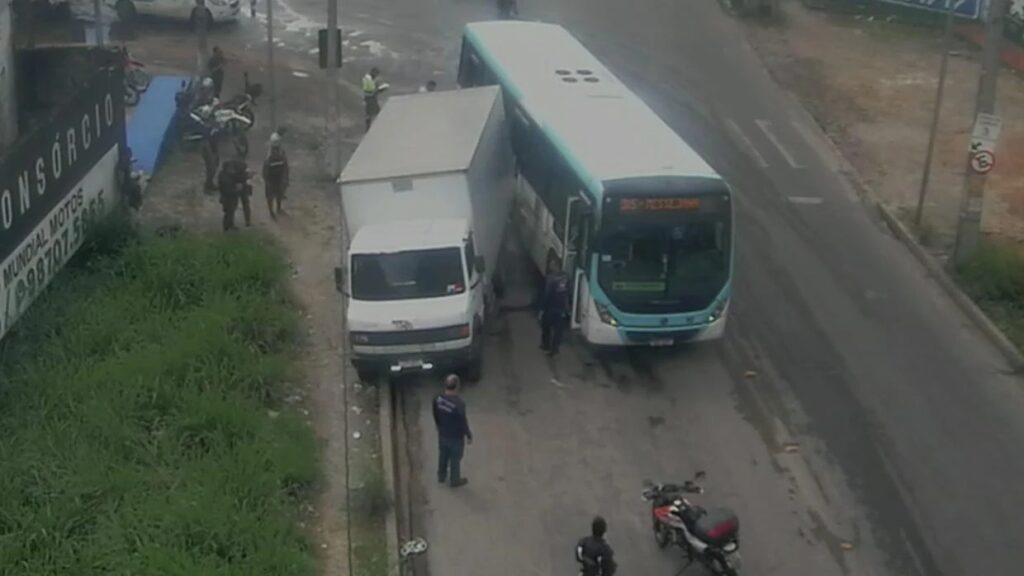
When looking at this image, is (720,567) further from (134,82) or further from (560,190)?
(134,82)

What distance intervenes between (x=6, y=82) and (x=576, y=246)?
9087 millimetres

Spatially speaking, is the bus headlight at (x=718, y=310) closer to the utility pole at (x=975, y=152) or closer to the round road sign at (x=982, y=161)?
the utility pole at (x=975, y=152)

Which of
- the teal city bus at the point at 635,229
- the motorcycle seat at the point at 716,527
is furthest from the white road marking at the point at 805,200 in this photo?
the motorcycle seat at the point at 716,527

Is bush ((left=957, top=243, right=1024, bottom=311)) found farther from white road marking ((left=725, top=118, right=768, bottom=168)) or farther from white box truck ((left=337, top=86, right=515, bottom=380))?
white box truck ((left=337, top=86, right=515, bottom=380))

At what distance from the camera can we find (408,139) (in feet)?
72.2

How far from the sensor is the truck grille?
19.4m

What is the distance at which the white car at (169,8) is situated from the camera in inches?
1454

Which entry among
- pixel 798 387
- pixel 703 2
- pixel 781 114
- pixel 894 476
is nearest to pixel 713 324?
→ pixel 798 387

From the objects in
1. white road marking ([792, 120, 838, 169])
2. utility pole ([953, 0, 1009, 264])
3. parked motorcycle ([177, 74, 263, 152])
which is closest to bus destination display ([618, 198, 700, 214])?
utility pole ([953, 0, 1009, 264])

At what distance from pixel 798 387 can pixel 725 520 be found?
5427mm

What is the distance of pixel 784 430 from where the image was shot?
1923 cm

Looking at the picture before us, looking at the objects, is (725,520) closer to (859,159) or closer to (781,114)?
(859,159)

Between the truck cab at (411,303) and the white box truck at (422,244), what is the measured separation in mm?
13

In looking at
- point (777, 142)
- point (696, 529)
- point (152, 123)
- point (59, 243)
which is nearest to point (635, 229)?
point (696, 529)
